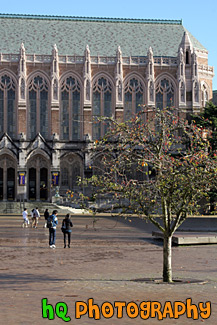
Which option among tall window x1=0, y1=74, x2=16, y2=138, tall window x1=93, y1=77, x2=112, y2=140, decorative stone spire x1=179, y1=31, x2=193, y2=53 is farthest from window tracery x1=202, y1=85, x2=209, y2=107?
tall window x1=0, y1=74, x2=16, y2=138

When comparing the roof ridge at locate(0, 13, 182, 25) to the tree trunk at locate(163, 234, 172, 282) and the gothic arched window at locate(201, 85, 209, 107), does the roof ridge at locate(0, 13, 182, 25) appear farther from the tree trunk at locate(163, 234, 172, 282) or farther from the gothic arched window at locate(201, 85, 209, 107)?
the tree trunk at locate(163, 234, 172, 282)

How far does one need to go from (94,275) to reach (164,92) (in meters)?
64.1

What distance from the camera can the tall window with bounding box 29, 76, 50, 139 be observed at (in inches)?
3004

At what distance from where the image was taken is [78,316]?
433 inches

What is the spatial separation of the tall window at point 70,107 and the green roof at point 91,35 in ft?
19.4

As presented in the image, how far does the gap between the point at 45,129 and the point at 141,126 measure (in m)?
60.8

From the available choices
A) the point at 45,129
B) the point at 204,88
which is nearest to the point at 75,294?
the point at 45,129

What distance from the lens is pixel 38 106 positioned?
76812mm

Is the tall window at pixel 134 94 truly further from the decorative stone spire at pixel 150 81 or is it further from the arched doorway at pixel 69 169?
the arched doorway at pixel 69 169

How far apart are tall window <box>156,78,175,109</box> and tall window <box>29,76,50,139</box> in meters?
14.9

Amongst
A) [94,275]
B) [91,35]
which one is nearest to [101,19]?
[91,35]

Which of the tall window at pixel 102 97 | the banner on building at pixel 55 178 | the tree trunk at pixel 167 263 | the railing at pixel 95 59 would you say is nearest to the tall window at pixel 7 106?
the railing at pixel 95 59

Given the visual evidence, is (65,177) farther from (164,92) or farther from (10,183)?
(164,92)

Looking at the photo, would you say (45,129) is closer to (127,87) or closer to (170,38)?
(127,87)
